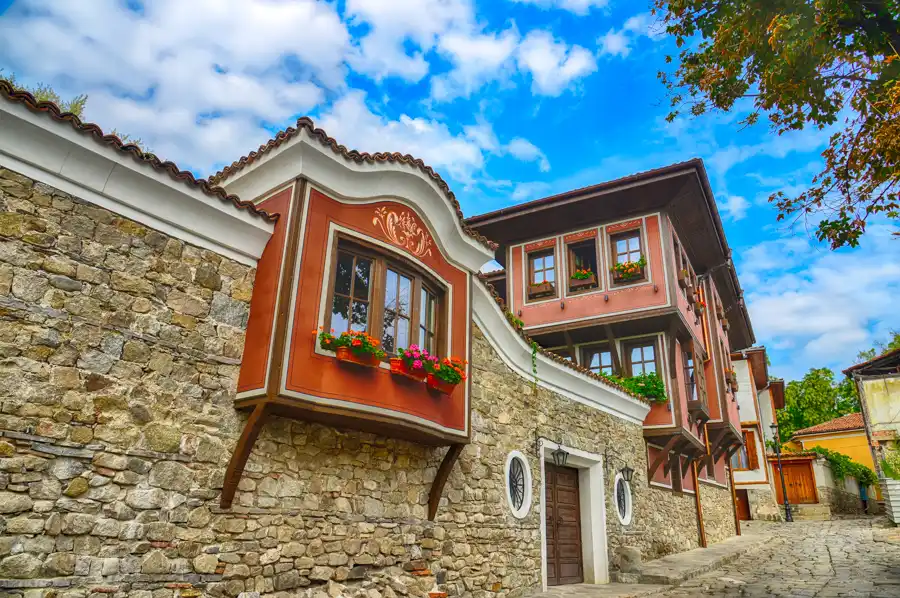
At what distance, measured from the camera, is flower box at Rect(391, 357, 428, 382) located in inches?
273

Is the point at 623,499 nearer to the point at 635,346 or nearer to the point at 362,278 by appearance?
the point at 635,346

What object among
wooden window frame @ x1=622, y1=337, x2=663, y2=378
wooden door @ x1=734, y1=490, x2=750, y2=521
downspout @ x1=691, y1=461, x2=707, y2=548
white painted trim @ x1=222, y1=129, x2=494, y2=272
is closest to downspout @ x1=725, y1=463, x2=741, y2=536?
downspout @ x1=691, y1=461, x2=707, y2=548

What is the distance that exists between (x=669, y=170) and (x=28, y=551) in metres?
13.3

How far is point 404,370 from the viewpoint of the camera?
22.9ft

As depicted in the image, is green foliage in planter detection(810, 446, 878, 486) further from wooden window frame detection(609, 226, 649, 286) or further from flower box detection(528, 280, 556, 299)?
flower box detection(528, 280, 556, 299)

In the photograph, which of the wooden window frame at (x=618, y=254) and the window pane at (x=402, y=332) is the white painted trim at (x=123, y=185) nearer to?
the window pane at (x=402, y=332)

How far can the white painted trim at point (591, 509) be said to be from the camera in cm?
1108

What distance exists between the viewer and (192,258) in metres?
6.16

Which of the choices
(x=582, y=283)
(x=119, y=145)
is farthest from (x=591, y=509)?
(x=119, y=145)

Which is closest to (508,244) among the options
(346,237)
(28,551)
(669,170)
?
(669,170)

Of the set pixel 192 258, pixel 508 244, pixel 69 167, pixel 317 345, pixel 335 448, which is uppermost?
pixel 508 244

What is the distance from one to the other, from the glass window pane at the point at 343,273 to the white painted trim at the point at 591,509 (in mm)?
5290

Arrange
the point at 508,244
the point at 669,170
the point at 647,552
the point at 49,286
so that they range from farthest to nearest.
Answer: the point at 508,244 → the point at 669,170 → the point at 647,552 → the point at 49,286

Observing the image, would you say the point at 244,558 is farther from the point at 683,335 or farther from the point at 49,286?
the point at 683,335
